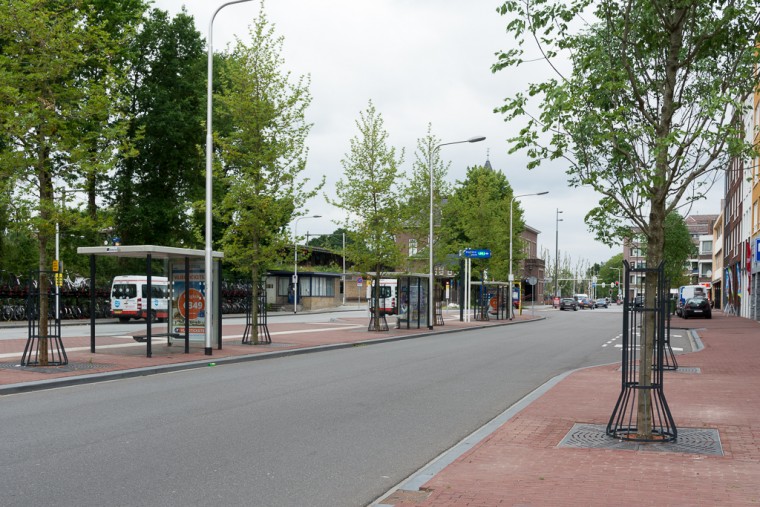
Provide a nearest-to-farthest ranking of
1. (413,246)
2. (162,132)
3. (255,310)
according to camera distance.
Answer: (255,310)
(413,246)
(162,132)

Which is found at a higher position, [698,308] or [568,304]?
[698,308]

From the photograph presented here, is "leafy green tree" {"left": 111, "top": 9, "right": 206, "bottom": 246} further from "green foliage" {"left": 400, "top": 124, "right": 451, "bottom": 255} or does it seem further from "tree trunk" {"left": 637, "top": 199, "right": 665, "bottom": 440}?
"tree trunk" {"left": 637, "top": 199, "right": 665, "bottom": 440}

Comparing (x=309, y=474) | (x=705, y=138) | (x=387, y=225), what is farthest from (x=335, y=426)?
(x=387, y=225)

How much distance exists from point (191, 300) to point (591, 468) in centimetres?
1523

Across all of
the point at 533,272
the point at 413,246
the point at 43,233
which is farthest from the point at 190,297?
the point at 533,272

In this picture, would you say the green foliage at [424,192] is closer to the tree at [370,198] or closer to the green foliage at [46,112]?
the tree at [370,198]

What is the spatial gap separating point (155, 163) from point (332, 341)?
67.1ft

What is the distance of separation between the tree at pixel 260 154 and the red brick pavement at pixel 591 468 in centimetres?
1312

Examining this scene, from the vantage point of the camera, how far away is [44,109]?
50.1 ft

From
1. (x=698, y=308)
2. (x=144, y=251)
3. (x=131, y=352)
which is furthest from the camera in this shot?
(x=698, y=308)

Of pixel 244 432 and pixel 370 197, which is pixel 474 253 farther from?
pixel 244 432

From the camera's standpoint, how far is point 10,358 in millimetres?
16922

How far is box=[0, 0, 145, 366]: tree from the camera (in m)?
15.0

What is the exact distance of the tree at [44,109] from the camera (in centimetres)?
1502
